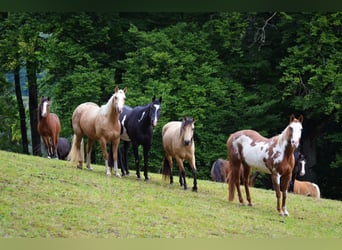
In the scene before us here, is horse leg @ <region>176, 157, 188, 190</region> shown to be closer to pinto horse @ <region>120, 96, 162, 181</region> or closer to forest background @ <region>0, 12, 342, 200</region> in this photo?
pinto horse @ <region>120, 96, 162, 181</region>

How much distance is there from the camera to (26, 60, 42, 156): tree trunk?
2212 centimetres

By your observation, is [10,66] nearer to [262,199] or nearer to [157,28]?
[157,28]

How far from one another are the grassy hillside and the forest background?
8963mm

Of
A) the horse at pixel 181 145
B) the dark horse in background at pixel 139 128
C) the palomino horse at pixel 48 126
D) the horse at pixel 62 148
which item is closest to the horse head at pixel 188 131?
the horse at pixel 181 145

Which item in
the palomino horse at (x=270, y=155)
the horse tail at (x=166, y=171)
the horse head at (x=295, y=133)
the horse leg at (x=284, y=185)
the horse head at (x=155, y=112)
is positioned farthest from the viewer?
the horse tail at (x=166, y=171)

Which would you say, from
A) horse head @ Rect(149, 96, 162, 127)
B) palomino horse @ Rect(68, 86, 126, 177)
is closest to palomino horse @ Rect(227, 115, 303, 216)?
horse head @ Rect(149, 96, 162, 127)

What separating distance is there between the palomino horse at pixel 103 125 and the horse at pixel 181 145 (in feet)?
3.43

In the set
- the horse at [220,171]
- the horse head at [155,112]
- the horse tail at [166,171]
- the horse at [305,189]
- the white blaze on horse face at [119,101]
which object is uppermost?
the white blaze on horse face at [119,101]

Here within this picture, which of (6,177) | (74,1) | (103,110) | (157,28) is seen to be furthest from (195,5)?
(157,28)

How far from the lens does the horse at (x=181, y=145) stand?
1227 centimetres

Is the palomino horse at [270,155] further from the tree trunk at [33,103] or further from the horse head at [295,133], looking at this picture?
the tree trunk at [33,103]

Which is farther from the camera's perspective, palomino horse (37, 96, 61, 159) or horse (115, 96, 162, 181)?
palomino horse (37, 96, 61, 159)

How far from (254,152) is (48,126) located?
662cm

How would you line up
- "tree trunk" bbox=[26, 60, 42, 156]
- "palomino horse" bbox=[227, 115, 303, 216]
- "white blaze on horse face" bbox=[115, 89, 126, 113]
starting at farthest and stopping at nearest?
1. "tree trunk" bbox=[26, 60, 42, 156]
2. "white blaze on horse face" bbox=[115, 89, 126, 113]
3. "palomino horse" bbox=[227, 115, 303, 216]
